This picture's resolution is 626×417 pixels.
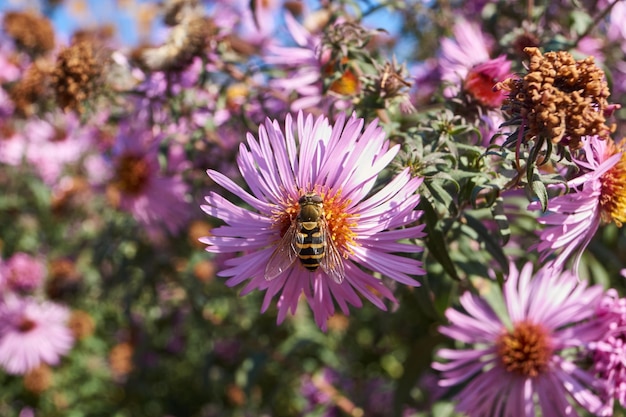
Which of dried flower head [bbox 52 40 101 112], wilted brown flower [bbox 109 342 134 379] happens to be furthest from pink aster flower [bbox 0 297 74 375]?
dried flower head [bbox 52 40 101 112]

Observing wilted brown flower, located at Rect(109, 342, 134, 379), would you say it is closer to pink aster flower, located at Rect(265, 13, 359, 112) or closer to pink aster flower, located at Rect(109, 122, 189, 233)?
pink aster flower, located at Rect(109, 122, 189, 233)

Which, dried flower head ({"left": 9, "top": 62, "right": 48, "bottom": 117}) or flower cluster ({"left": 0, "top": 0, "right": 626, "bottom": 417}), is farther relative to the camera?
dried flower head ({"left": 9, "top": 62, "right": 48, "bottom": 117})

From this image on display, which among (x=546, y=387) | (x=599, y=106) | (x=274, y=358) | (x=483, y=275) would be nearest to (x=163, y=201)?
(x=274, y=358)

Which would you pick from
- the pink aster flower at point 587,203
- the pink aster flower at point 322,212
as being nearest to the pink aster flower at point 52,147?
Result: the pink aster flower at point 322,212

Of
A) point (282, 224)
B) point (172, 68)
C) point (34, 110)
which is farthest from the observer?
point (34, 110)

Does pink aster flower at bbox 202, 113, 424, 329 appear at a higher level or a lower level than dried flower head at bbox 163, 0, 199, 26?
lower

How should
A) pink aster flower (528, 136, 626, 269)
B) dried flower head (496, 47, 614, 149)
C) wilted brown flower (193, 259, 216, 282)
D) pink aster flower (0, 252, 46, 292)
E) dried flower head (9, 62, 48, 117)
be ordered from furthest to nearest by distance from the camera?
1. pink aster flower (0, 252, 46, 292)
2. wilted brown flower (193, 259, 216, 282)
3. dried flower head (9, 62, 48, 117)
4. pink aster flower (528, 136, 626, 269)
5. dried flower head (496, 47, 614, 149)

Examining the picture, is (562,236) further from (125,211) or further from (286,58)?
(125,211)

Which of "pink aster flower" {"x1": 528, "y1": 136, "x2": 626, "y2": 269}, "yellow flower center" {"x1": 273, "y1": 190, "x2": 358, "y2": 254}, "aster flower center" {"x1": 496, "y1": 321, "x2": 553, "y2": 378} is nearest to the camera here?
"pink aster flower" {"x1": 528, "y1": 136, "x2": 626, "y2": 269}
